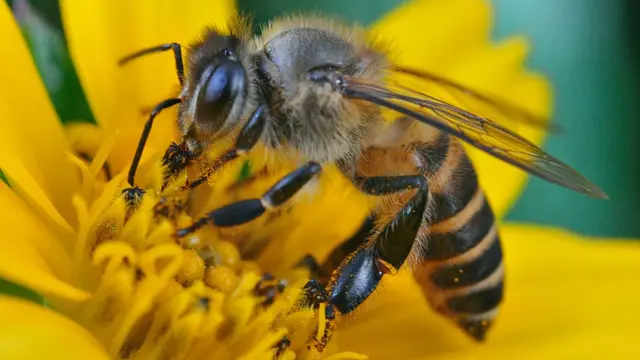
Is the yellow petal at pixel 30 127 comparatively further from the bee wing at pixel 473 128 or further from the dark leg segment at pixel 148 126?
the bee wing at pixel 473 128

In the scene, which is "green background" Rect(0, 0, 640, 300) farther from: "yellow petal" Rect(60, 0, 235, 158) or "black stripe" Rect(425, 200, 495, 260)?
"black stripe" Rect(425, 200, 495, 260)

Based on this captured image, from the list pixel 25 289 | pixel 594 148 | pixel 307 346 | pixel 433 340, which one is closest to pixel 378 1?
pixel 594 148

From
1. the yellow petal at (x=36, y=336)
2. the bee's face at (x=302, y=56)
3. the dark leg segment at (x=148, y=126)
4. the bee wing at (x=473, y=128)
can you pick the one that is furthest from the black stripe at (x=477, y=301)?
the yellow petal at (x=36, y=336)

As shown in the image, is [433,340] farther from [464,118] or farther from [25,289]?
[25,289]

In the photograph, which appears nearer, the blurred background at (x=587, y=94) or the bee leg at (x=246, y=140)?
the bee leg at (x=246, y=140)

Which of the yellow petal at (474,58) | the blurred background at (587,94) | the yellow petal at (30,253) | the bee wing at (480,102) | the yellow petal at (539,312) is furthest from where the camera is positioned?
the blurred background at (587,94)

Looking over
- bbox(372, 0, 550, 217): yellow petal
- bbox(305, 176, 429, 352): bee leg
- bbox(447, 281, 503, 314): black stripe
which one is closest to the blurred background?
bbox(372, 0, 550, 217): yellow petal

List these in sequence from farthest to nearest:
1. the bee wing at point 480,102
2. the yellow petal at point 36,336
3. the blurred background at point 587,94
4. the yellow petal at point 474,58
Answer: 1. the blurred background at point 587,94
2. the yellow petal at point 474,58
3. the bee wing at point 480,102
4. the yellow petal at point 36,336
